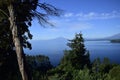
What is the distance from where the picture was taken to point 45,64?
78.4m

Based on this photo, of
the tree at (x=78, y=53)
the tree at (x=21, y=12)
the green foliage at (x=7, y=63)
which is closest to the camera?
the tree at (x=21, y=12)

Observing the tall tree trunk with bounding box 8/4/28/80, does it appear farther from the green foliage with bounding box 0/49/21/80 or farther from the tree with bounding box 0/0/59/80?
the green foliage with bounding box 0/49/21/80

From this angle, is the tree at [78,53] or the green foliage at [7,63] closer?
the green foliage at [7,63]

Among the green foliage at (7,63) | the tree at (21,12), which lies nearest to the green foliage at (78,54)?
the green foliage at (7,63)

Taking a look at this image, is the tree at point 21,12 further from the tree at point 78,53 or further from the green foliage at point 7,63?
the tree at point 78,53

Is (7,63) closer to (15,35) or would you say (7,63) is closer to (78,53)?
(15,35)

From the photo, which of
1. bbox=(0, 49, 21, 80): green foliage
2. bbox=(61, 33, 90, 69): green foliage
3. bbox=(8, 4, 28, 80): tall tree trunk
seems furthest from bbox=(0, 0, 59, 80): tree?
bbox=(61, 33, 90, 69): green foliage

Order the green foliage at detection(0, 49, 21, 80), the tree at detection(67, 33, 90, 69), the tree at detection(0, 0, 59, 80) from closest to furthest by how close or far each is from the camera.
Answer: the tree at detection(0, 0, 59, 80)
the green foliage at detection(0, 49, 21, 80)
the tree at detection(67, 33, 90, 69)

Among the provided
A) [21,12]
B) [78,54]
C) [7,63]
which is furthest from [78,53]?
[21,12]

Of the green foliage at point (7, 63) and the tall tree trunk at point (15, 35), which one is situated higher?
the tall tree trunk at point (15, 35)

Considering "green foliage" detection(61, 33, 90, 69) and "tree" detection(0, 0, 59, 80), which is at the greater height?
"tree" detection(0, 0, 59, 80)

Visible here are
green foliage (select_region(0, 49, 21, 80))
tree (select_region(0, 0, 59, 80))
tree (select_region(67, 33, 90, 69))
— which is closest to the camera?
Answer: tree (select_region(0, 0, 59, 80))

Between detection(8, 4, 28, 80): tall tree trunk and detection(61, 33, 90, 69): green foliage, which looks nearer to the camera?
detection(8, 4, 28, 80): tall tree trunk

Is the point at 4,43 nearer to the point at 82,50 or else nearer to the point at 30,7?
the point at 30,7
